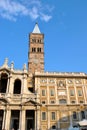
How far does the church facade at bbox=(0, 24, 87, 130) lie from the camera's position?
40.5m

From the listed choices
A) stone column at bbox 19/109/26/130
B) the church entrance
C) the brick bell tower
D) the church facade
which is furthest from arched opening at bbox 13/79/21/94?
the brick bell tower

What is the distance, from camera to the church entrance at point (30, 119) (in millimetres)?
41716

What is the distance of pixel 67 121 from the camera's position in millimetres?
40969

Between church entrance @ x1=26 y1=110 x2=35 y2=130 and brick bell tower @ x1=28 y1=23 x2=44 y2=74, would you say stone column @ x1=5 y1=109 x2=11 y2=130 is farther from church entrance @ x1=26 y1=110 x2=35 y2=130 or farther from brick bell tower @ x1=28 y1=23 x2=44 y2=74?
brick bell tower @ x1=28 y1=23 x2=44 y2=74

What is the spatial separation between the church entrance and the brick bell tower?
17.0 meters

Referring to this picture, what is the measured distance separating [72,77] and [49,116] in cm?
1203

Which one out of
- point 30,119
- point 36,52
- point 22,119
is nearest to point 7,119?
point 22,119

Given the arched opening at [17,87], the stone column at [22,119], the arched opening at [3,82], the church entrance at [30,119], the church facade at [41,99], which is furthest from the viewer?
the arched opening at [17,87]

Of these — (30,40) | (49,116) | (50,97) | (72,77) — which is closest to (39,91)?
(50,97)

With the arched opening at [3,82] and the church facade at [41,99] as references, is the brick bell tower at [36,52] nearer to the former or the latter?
the church facade at [41,99]

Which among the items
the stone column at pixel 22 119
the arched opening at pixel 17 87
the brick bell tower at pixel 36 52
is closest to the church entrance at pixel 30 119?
the stone column at pixel 22 119

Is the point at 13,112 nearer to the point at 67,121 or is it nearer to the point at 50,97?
the point at 50,97

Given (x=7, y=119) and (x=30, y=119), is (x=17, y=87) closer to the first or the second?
(x=30, y=119)

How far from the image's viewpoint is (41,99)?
1729 inches
